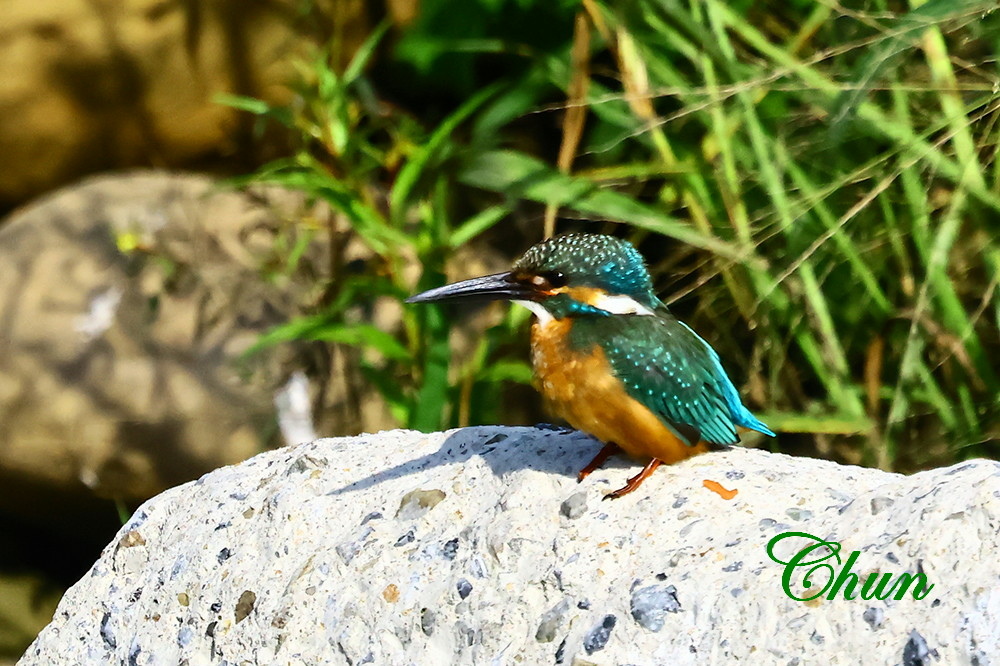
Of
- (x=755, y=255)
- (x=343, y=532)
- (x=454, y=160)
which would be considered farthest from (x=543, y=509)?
(x=454, y=160)

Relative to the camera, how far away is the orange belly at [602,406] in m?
2.07

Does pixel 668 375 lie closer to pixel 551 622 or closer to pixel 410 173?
pixel 551 622

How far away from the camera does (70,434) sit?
4.10 m

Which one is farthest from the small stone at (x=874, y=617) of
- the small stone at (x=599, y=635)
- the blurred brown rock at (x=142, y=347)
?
the blurred brown rock at (x=142, y=347)

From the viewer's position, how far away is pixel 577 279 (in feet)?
7.17

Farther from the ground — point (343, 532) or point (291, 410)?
point (343, 532)

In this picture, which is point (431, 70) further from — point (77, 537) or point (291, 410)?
point (77, 537)

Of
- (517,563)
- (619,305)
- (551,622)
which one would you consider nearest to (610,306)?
(619,305)

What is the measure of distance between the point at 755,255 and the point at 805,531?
1.64m

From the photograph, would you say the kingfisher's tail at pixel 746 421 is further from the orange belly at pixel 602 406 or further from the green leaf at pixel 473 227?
the green leaf at pixel 473 227

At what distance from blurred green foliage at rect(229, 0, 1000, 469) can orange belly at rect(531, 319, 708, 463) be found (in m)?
0.88

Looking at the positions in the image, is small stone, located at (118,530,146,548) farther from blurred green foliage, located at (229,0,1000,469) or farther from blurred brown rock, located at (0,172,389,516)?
blurred brown rock, located at (0,172,389,516)

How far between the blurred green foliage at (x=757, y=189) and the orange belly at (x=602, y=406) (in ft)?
2.88

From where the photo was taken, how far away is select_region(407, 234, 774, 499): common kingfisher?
6.85ft
